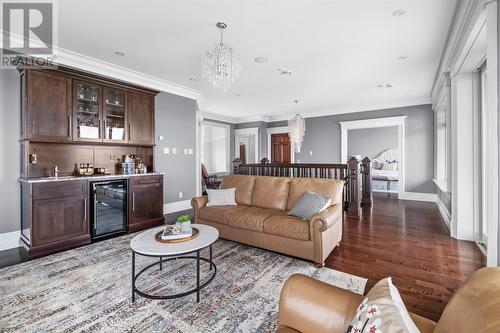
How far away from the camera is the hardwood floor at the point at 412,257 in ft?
6.81

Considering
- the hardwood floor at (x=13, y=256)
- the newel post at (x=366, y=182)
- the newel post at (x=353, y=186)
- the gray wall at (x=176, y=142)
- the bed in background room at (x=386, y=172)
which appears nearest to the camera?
the hardwood floor at (x=13, y=256)

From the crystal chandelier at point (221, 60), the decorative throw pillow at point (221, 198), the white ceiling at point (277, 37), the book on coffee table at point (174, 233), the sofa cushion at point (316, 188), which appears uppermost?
the white ceiling at point (277, 37)

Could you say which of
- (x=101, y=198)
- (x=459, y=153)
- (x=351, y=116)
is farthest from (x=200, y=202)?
(x=351, y=116)

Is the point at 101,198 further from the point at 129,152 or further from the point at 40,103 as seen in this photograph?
the point at 40,103

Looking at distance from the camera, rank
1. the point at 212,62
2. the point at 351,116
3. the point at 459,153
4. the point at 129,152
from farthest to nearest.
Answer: the point at 351,116
the point at 129,152
the point at 459,153
the point at 212,62

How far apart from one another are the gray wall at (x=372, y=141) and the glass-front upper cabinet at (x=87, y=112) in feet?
28.8

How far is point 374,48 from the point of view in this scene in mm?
3404

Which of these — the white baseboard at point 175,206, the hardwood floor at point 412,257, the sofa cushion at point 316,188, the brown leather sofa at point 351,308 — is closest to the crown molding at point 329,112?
the hardwood floor at point 412,257

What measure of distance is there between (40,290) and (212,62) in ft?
9.77

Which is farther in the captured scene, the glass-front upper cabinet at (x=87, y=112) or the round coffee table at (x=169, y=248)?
the glass-front upper cabinet at (x=87, y=112)

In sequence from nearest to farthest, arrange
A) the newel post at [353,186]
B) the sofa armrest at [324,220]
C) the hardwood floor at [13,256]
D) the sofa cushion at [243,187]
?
the sofa armrest at [324,220]
the hardwood floor at [13,256]
the sofa cushion at [243,187]
the newel post at [353,186]

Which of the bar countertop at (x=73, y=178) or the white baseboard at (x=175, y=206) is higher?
the bar countertop at (x=73, y=178)

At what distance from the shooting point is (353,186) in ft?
15.4

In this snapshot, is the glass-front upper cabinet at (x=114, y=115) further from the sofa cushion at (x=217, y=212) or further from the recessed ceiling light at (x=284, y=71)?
the recessed ceiling light at (x=284, y=71)
